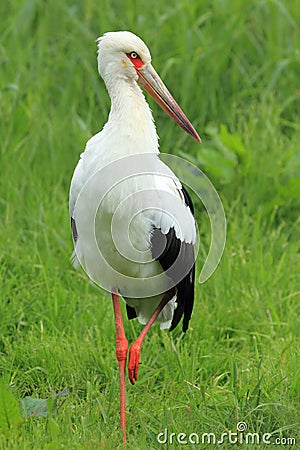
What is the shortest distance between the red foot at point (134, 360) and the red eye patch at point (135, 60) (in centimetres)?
120

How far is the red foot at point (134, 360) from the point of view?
12.7ft

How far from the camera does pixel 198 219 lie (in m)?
5.39

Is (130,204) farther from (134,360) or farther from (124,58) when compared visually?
(134,360)

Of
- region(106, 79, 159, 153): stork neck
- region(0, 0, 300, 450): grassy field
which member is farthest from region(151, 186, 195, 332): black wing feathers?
region(106, 79, 159, 153): stork neck

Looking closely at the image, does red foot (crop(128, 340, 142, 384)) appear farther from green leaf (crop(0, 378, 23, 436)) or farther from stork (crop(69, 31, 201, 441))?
green leaf (crop(0, 378, 23, 436))

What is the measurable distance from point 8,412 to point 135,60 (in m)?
1.55

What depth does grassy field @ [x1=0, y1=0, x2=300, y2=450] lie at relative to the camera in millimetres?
3721

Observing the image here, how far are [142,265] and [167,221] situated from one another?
9.5 inches

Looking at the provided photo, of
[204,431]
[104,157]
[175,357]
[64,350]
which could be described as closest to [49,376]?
[64,350]

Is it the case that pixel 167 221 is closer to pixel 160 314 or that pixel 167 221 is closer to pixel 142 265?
pixel 142 265

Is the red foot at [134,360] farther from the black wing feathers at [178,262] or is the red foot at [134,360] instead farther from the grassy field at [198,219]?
the black wing feathers at [178,262]

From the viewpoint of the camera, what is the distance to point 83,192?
3.63 metres

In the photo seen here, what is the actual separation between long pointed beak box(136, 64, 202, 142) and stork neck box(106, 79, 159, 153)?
68 millimetres

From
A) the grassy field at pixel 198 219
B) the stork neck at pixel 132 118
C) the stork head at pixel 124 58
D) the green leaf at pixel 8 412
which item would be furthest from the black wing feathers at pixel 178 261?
the green leaf at pixel 8 412
